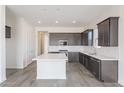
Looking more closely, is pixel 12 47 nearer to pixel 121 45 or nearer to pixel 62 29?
pixel 62 29

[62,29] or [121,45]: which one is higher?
[62,29]

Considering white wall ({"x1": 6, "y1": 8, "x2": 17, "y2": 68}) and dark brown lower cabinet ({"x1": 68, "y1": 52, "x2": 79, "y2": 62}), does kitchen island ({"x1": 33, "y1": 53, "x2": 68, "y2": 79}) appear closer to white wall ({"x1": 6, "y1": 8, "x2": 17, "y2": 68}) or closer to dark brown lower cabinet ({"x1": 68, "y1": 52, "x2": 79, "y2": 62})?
white wall ({"x1": 6, "y1": 8, "x2": 17, "y2": 68})

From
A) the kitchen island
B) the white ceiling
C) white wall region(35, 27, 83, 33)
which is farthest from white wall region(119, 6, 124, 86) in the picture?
white wall region(35, 27, 83, 33)

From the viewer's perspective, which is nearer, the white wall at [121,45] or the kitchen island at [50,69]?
the white wall at [121,45]

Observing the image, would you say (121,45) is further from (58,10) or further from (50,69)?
(58,10)

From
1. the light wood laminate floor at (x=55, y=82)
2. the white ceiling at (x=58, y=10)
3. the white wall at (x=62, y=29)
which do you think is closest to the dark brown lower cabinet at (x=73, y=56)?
the white wall at (x=62, y=29)

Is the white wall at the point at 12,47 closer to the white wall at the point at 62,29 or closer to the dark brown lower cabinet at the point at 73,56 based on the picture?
the white wall at the point at 62,29

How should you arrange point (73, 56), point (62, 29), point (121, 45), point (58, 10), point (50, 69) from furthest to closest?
point (62, 29)
point (73, 56)
point (58, 10)
point (50, 69)
point (121, 45)

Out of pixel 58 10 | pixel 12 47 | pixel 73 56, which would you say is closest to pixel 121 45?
pixel 58 10

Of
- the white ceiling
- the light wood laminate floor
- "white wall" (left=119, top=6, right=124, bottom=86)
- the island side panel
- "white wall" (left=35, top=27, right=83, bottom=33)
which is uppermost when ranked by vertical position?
the white ceiling

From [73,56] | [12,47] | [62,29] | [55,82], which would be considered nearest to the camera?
[55,82]

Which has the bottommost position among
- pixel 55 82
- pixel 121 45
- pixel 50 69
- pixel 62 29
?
pixel 55 82

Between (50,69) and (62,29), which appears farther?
(62,29)
